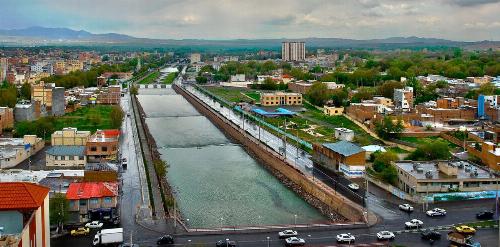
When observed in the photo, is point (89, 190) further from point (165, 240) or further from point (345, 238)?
point (345, 238)

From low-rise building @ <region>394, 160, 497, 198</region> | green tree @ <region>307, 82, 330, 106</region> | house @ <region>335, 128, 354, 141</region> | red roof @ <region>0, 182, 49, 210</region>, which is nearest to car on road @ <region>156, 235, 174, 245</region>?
red roof @ <region>0, 182, 49, 210</region>

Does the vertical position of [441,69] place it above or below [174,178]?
above

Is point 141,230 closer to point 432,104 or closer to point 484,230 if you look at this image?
point 484,230

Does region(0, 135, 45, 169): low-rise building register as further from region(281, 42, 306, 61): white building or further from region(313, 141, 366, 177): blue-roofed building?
region(281, 42, 306, 61): white building

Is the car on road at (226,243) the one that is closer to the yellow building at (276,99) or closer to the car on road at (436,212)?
the car on road at (436,212)

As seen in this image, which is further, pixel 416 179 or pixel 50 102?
pixel 50 102

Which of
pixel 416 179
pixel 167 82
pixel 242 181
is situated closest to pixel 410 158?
pixel 416 179

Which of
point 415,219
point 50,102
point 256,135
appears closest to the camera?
point 415,219
